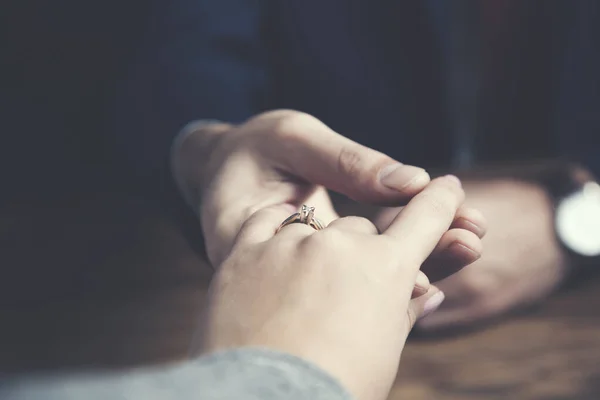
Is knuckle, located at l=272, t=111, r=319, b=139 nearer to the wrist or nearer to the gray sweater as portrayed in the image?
the wrist

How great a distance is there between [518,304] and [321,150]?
28 centimetres

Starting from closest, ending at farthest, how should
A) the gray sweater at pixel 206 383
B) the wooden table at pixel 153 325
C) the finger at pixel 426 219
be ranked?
the gray sweater at pixel 206 383, the finger at pixel 426 219, the wooden table at pixel 153 325

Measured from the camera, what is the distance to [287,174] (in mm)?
431

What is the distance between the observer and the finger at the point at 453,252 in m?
0.34

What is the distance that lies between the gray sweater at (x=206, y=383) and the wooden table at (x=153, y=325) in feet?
0.77

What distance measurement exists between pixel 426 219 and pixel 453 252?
36 mm

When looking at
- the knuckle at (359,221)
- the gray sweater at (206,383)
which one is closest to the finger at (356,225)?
the knuckle at (359,221)

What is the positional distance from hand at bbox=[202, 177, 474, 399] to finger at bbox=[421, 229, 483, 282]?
2 centimetres

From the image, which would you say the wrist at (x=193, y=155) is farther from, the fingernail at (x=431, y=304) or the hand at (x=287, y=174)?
the fingernail at (x=431, y=304)

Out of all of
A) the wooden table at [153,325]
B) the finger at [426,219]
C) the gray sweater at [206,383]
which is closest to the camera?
the gray sweater at [206,383]

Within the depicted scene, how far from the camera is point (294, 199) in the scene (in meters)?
0.43

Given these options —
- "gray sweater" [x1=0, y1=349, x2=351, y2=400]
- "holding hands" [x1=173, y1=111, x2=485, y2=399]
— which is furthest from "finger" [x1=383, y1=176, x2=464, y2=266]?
"gray sweater" [x1=0, y1=349, x2=351, y2=400]

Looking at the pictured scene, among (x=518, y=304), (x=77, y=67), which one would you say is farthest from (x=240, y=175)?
(x=77, y=67)

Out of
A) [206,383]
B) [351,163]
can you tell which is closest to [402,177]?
[351,163]
